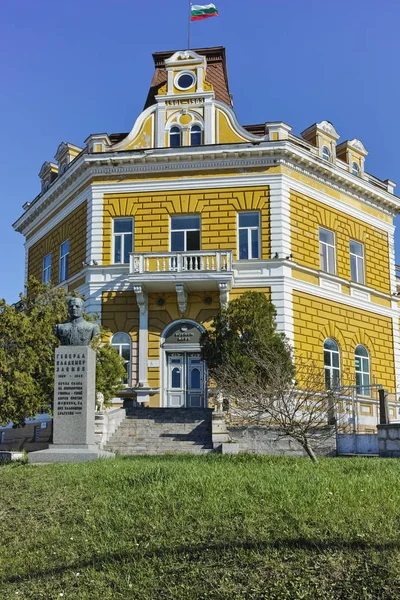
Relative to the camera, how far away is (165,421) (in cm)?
2339

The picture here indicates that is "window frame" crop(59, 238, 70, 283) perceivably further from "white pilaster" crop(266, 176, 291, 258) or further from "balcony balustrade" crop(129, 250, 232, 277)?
"white pilaster" crop(266, 176, 291, 258)

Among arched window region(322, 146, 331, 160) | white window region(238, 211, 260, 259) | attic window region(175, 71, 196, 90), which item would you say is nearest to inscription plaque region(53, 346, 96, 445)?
white window region(238, 211, 260, 259)

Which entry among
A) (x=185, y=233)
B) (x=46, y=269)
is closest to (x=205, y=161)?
(x=185, y=233)

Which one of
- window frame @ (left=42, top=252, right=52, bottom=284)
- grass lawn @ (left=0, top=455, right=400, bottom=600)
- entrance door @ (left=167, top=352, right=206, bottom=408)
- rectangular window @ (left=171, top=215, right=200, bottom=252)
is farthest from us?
window frame @ (left=42, top=252, right=52, bottom=284)

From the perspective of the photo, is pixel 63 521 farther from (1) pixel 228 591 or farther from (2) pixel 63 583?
(1) pixel 228 591

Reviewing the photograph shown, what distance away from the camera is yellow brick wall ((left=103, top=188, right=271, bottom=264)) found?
94.0 feet

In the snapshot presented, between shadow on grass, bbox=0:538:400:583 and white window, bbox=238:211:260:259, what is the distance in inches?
833

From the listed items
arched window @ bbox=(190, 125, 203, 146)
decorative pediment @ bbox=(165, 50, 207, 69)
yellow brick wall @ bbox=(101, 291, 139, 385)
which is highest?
decorative pediment @ bbox=(165, 50, 207, 69)

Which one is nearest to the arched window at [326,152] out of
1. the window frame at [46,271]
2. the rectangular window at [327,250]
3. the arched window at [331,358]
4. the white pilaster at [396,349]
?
the rectangular window at [327,250]

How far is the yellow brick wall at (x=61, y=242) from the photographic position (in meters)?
30.6

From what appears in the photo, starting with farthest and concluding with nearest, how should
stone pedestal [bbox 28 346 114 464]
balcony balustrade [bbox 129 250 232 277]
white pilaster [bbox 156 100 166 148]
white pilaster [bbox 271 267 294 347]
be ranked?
white pilaster [bbox 156 100 166 148], white pilaster [bbox 271 267 294 347], balcony balustrade [bbox 129 250 232 277], stone pedestal [bbox 28 346 114 464]

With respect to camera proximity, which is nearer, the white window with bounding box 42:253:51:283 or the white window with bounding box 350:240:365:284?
the white window with bounding box 350:240:365:284

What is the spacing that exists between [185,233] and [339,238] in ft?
23.5

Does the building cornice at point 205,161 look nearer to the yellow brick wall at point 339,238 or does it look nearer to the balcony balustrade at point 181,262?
the yellow brick wall at point 339,238
